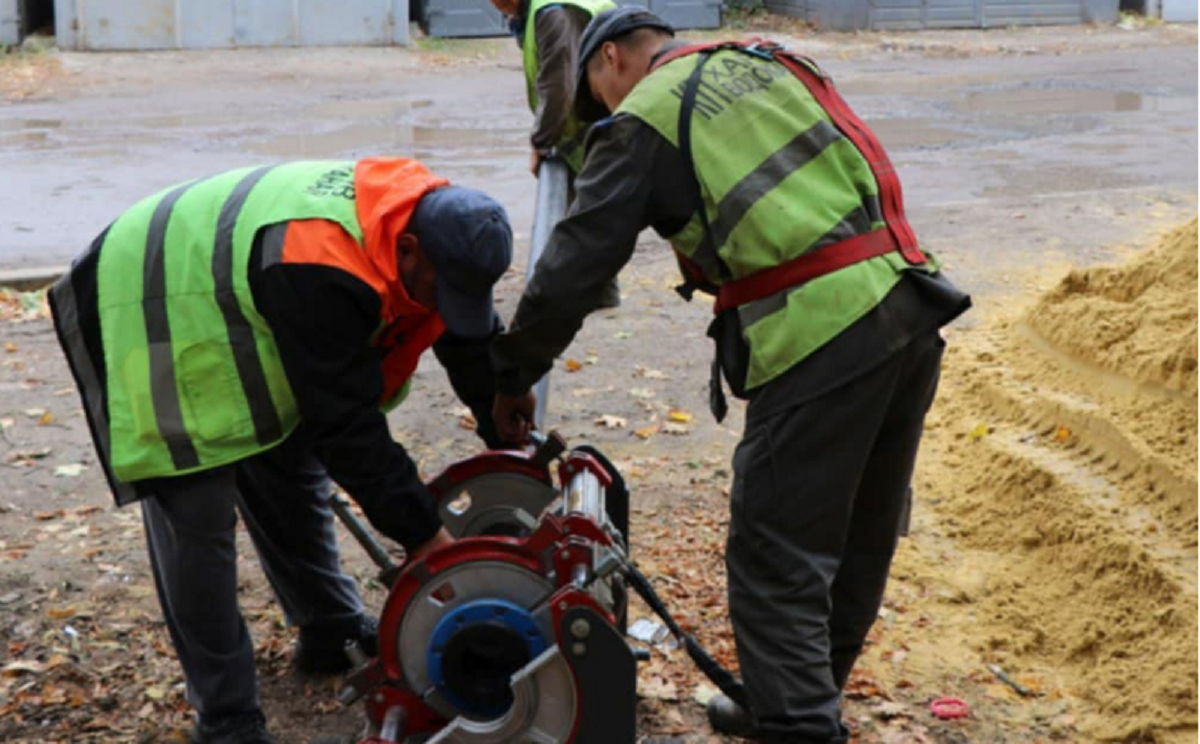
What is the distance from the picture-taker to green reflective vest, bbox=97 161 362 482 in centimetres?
367

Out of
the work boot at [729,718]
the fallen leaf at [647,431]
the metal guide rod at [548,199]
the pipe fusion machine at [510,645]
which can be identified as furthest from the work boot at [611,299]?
the pipe fusion machine at [510,645]

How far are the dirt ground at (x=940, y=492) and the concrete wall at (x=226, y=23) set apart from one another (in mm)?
7994

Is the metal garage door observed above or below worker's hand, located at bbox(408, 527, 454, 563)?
above

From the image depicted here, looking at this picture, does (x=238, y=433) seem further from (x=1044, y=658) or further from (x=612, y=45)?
(x=1044, y=658)

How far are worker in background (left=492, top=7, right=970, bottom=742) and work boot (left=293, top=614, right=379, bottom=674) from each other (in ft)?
3.78

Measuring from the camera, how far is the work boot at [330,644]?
180 inches

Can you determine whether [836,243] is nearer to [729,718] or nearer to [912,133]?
[729,718]

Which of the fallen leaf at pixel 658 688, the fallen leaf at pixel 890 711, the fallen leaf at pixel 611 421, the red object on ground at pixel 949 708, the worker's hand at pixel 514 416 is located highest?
the worker's hand at pixel 514 416

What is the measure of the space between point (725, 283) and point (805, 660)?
3.20 ft

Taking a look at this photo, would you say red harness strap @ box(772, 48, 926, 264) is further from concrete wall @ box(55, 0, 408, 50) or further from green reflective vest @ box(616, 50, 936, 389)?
concrete wall @ box(55, 0, 408, 50)

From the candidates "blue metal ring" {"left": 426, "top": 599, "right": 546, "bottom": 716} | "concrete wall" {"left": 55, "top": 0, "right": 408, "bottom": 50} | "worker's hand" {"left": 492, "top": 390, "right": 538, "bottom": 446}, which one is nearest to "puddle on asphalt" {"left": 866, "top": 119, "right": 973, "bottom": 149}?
"concrete wall" {"left": 55, "top": 0, "right": 408, "bottom": 50}

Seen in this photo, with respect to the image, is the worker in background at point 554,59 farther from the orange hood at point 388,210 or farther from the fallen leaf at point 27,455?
the orange hood at point 388,210

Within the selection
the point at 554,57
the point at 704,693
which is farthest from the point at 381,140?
the point at 704,693

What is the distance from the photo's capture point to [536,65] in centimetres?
789
